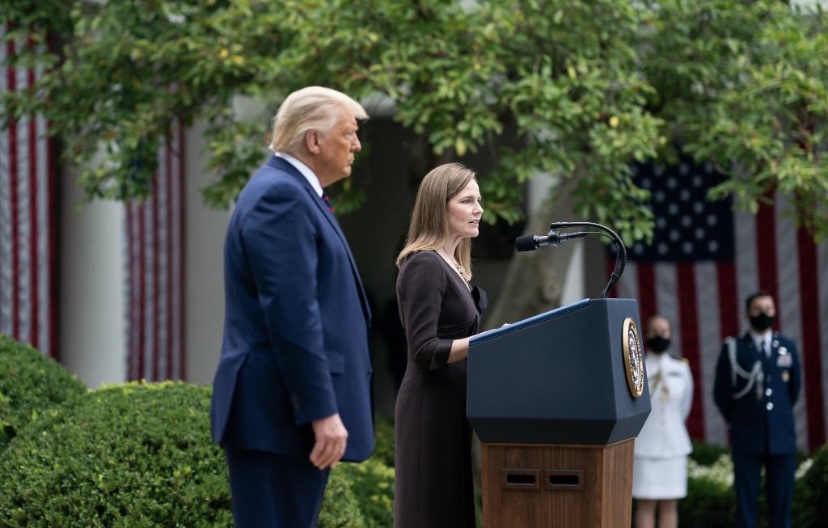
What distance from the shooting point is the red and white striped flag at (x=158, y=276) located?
1305 centimetres

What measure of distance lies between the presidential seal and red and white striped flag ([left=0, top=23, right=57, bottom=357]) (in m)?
7.67

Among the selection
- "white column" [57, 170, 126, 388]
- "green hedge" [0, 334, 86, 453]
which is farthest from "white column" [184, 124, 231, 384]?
"green hedge" [0, 334, 86, 453]

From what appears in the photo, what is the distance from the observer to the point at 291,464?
3.95 meters

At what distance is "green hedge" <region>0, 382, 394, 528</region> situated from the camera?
603 centimetres

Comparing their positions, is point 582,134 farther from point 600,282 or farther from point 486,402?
point 600,282

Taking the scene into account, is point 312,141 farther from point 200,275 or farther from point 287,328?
point 200,275

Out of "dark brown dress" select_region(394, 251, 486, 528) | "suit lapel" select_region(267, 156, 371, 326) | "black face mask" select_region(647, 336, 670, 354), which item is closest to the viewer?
"suit lapel" select_region(267, 156, 371, 326)

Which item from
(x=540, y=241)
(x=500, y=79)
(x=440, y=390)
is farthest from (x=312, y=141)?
(x=500, y=79)

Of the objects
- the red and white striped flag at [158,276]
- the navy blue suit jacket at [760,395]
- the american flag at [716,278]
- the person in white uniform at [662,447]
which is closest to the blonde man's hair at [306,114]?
the person in white uniform at [662,447]

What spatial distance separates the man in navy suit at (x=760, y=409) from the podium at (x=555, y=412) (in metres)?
5.68

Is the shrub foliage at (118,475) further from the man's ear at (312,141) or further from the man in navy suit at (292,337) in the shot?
the man's ear at (312,141)

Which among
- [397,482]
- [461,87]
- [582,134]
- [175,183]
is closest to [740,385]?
[582,134]

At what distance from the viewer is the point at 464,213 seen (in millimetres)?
5023

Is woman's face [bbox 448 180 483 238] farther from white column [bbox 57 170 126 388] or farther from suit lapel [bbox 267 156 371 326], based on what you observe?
white column [bbox 57 170 126 388]
